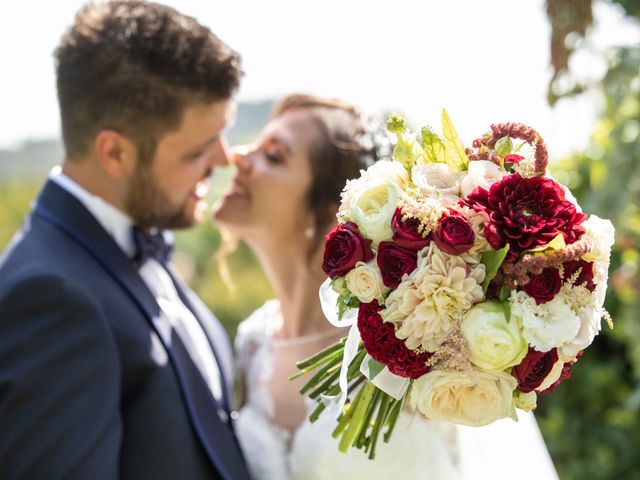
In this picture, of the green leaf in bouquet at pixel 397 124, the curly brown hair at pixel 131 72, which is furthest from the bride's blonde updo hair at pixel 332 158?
the green leaf in bouquet at pixel 397 124

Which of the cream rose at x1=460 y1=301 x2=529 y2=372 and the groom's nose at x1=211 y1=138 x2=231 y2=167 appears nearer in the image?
the cream rose at x1=460 y1=301 x2=529 y2=372

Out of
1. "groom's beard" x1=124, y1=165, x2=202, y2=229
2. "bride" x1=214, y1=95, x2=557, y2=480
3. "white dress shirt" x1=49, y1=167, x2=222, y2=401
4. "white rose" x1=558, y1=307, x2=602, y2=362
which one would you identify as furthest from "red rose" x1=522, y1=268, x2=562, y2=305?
"groom's beard" x1=124, y1=165, x2=202, y2=229

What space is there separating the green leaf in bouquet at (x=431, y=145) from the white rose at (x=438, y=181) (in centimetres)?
3

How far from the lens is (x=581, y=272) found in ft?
6.36

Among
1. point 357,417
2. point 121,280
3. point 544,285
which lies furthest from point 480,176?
point 121,280

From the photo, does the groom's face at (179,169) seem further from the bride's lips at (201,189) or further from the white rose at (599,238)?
the white rose at (599,238)

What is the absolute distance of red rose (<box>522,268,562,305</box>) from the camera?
1.86m

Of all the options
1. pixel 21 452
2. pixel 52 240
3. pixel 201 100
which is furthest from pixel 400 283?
pixel 201 100

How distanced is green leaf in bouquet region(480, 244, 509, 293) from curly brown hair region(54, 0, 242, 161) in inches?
72.7

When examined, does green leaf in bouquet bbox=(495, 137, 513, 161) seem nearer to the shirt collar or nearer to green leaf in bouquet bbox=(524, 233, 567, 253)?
green leaf in bouquet bbox=(524, 233, 567, 253)

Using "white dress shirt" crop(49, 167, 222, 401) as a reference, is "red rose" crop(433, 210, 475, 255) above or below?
above

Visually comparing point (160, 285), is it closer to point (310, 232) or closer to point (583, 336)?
point (310, 232)

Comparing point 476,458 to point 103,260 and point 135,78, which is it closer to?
point 103,260

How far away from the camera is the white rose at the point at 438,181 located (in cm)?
197
